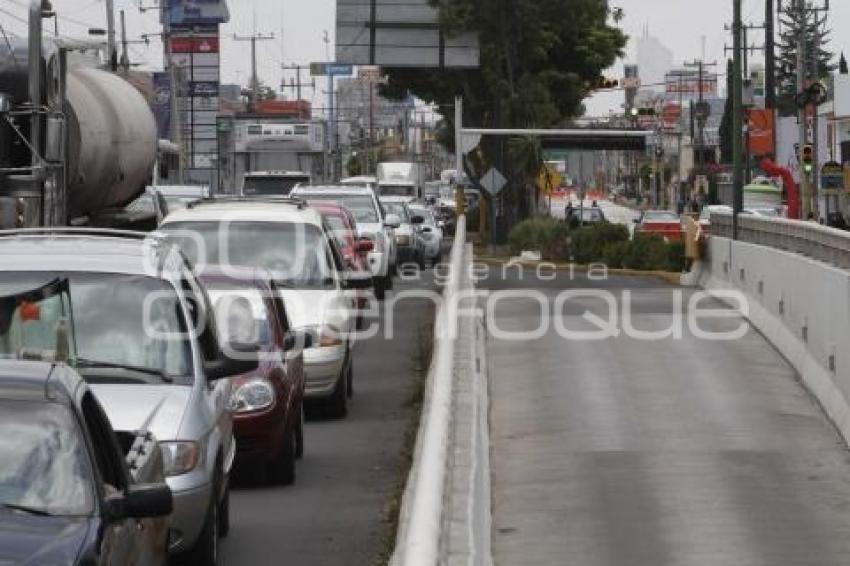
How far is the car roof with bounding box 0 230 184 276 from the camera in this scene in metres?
12.1

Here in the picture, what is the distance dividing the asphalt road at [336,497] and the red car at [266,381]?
0.29 metres

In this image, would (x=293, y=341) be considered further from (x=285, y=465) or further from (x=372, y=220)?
(x=372, y=220)

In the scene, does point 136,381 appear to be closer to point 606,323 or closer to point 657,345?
point 657,345

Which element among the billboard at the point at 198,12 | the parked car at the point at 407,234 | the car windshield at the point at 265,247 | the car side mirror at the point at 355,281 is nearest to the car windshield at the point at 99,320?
the car windshield at the point at 265,247

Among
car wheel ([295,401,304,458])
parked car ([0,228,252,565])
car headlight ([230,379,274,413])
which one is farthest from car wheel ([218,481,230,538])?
car wheel ([295,401,304,458])

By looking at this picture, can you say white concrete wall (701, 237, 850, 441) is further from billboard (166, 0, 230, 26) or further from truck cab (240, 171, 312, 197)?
billboard (166, 0, 230, 26)

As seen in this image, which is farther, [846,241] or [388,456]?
[846,241]

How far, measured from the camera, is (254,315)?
15.1m

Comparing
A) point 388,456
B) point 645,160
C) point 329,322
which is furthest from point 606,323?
point 645,160

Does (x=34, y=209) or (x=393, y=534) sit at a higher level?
(x=34, y=209)

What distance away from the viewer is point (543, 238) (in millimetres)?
51875

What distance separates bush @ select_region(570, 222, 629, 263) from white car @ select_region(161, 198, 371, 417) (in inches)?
1034

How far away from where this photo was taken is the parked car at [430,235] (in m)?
51.8

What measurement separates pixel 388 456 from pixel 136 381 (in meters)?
5.53
